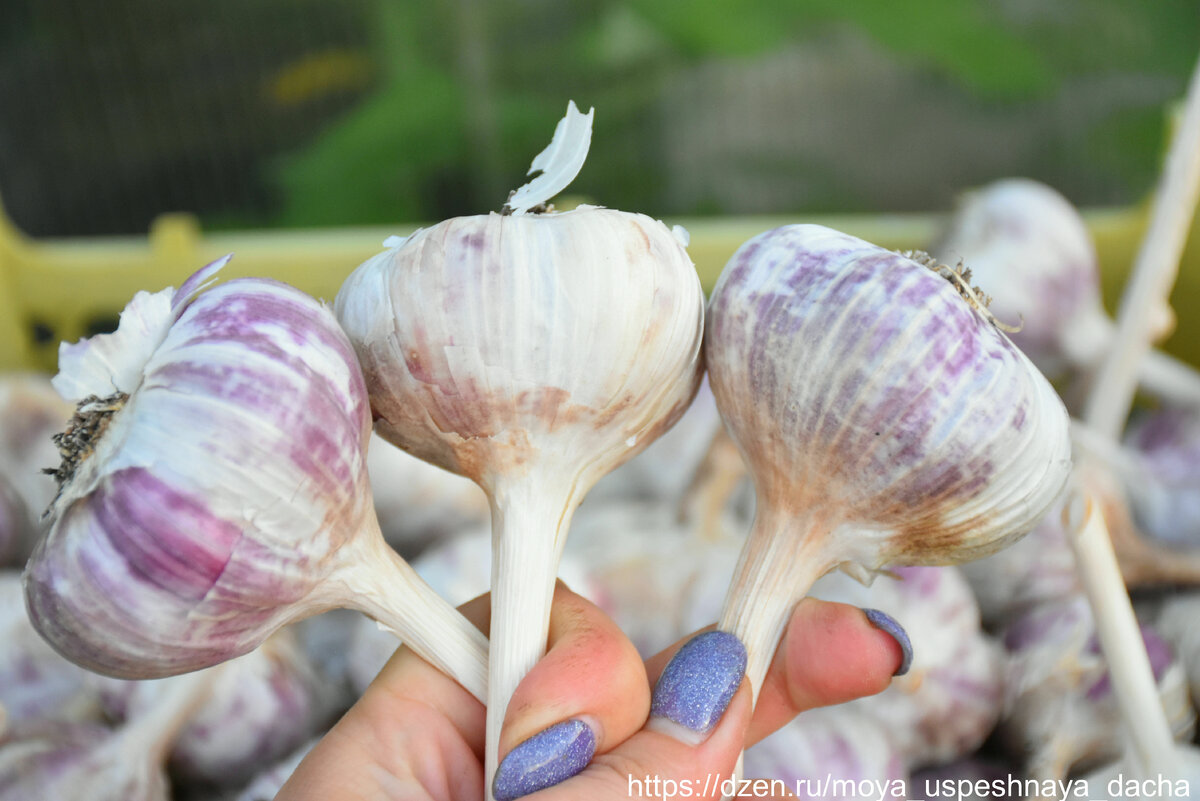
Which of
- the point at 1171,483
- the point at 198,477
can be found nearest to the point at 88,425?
the point at 198,477

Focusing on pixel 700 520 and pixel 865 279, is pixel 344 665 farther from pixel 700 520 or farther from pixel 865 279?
pixel 865 279

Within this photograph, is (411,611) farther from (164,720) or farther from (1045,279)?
(1045,279)

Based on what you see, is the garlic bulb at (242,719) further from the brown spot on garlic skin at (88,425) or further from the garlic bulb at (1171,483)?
the garlic bulb at (1171,483)

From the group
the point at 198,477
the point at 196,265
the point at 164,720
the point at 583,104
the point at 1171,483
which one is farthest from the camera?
the point at 583,104

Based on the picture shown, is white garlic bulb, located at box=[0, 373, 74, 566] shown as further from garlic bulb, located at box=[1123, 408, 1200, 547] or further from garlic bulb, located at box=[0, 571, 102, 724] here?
garlic bulb, located at box=[1123, 408, 1200, 547]

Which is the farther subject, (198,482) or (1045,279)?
(1045,279)

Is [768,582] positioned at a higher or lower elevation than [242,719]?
higher

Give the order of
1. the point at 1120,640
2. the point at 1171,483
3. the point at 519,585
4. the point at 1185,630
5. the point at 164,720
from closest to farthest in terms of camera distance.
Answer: the point at 519,585 → the point at 1120,640 → the point at 164,720 → the point at 1185,630 → the point at 1171,483

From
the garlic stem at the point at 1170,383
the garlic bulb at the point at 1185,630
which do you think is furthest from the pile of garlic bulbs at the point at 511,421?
the garlic stem at the point at 1170,383

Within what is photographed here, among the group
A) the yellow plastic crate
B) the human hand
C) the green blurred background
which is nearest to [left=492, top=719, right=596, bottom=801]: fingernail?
the human hand
